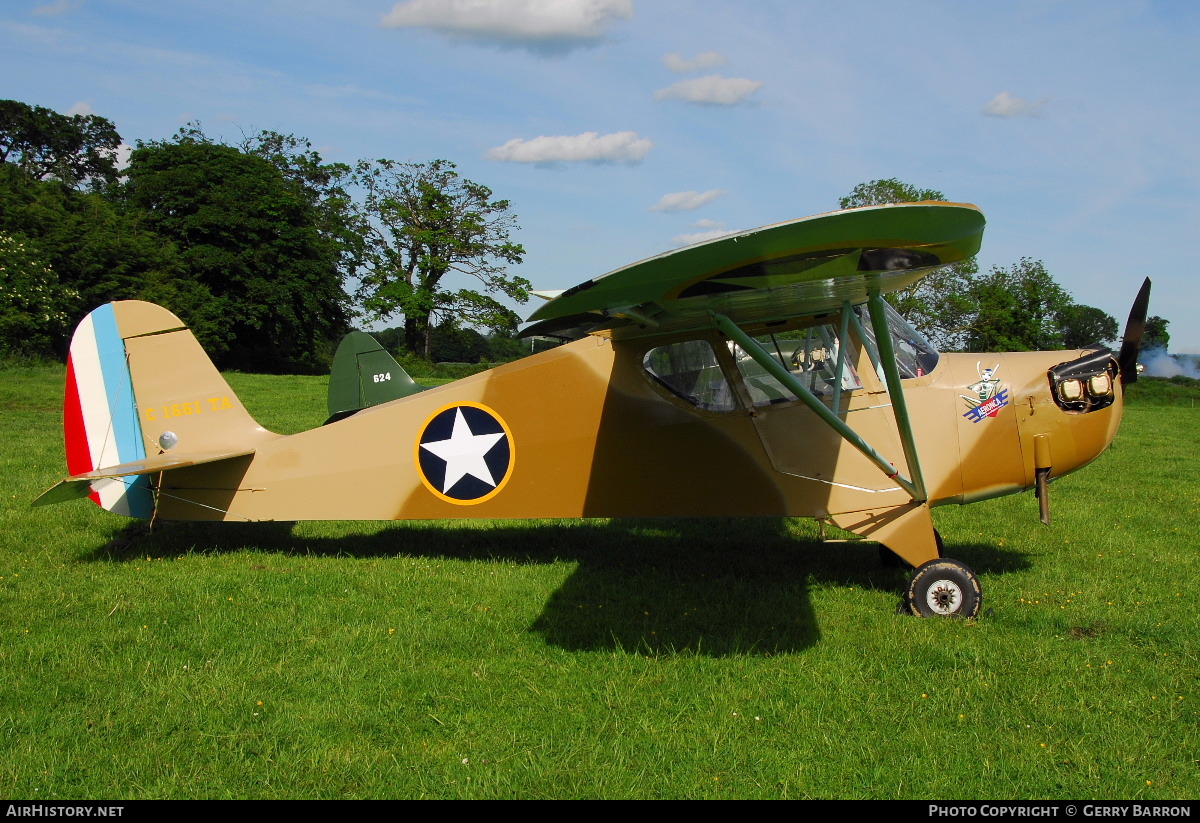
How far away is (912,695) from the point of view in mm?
4215

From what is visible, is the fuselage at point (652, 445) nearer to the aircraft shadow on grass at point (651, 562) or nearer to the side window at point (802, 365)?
the side window at point (802, 365)

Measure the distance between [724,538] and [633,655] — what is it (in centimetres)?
340

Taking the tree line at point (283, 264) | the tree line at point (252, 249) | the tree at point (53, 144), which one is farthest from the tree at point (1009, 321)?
the tree at point (53, 144)

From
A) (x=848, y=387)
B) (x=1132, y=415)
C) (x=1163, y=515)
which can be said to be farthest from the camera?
(x=1132, y=415)

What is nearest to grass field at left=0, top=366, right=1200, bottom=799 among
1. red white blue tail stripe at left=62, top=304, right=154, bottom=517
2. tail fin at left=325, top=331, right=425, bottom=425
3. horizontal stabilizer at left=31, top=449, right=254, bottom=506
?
red white blue tail stripe at left=62, top=304, right=154, bottom=517

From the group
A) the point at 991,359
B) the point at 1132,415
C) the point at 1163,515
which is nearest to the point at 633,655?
the point at 991,359

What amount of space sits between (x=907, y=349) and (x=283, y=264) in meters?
42.1

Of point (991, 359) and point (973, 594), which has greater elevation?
point (991, 359)

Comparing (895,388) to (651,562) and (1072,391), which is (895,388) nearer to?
(1072,391)

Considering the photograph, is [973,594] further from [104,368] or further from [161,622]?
[104,368]

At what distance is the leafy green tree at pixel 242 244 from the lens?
4156 centimetres

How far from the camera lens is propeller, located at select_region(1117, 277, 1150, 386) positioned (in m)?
5.81

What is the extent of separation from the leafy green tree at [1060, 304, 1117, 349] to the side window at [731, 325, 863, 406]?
43.1m

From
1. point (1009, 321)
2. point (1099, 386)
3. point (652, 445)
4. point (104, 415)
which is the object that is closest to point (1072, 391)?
point (1099, 386)
